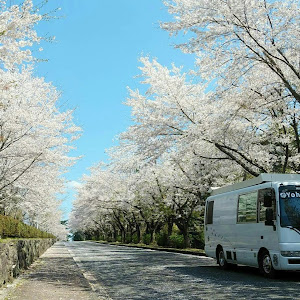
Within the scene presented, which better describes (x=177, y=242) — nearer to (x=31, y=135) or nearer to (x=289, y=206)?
(x=31, y=135)

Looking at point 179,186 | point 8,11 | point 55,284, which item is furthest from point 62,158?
point 8,11

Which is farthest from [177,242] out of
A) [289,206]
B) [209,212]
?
[289,206]

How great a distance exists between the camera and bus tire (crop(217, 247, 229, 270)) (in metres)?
15.8

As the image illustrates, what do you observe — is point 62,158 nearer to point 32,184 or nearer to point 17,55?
point 32,184

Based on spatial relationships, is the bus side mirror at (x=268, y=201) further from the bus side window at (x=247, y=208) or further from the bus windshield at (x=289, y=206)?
the bus side window at (x=247, y=208)

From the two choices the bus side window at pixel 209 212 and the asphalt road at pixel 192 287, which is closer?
the asphalt road at pixel 192 287

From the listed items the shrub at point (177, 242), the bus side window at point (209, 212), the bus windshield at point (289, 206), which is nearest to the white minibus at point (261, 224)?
the bus windshield at point (289, 206)

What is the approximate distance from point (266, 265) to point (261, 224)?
3.82 feet

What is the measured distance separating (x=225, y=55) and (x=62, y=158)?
36.9 ft

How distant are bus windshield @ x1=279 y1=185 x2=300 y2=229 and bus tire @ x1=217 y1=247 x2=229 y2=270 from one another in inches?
172

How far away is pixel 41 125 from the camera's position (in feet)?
69.1

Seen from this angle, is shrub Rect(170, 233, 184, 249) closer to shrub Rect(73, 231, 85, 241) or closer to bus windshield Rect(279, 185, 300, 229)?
bus windshield Rect(279, 185, 300, 229)

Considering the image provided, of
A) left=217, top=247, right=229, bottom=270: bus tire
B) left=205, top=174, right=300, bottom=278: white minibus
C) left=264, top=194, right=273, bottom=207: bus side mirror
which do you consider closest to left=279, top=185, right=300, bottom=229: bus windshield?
left=205, top=174, right=300, bottom=278: white minibus

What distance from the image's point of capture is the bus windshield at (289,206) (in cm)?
1207
